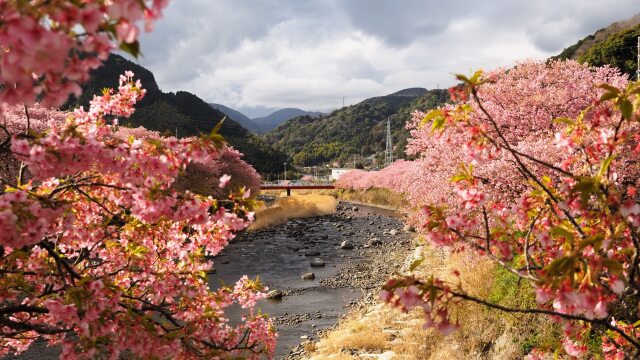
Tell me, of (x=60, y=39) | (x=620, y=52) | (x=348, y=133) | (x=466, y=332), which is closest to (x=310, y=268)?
(x=466, y=332)

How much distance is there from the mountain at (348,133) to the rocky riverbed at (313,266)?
87159 mm

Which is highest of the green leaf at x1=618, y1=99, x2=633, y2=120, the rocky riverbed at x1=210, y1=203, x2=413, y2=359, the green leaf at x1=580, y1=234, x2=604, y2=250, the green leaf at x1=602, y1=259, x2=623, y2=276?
the green leaf at x1=618, y1=99, x2=633, y2=120

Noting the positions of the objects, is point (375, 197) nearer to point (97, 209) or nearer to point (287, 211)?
point (287, 211)

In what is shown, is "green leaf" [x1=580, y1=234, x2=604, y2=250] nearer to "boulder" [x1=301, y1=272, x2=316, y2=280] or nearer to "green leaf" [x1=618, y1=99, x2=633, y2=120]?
"green leaf" [x1=618, y1=99, x2=633, y2=120]

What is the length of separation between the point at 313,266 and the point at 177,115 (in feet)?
239

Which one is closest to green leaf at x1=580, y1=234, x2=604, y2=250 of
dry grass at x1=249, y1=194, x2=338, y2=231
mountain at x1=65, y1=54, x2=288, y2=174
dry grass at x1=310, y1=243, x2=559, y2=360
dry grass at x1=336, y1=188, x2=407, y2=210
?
dry grass at x1=310, y1=243, x2=559, y2=360

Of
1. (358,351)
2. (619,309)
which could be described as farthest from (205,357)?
(358,351)

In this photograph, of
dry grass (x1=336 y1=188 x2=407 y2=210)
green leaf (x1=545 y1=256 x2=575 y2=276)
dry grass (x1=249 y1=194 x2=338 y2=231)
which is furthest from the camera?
dry grass (x1=336 y1=188 x2=407 y2=210)

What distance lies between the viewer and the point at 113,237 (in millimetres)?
4766

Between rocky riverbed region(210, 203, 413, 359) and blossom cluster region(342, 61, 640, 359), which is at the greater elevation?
blossom cluster region(342, 61, 640, 359)

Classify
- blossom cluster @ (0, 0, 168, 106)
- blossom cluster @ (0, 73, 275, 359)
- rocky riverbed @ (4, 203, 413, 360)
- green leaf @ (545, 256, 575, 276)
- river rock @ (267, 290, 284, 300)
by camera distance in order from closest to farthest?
blossom cluster @ (0, 0, 168, 106) < green leaf @ (545, 256, 575, 276) < blossom cluster @ (0, 73, 275, 359) < rocky riverbed @ (4, 203, 413, 360) < river rock @ (267, 290, 284, 300)

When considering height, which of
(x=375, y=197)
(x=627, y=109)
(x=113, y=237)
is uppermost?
(x=627, y=109)

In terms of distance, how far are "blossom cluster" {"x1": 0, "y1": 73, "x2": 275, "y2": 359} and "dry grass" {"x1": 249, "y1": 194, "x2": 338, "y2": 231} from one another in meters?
24.4

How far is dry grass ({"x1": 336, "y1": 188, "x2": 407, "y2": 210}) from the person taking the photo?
4322cm
